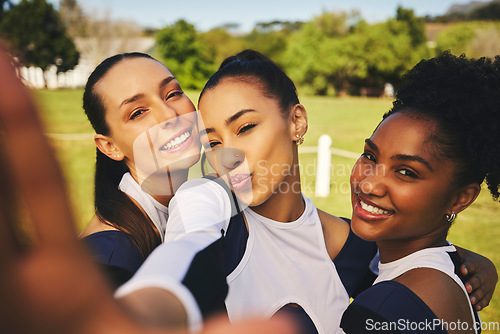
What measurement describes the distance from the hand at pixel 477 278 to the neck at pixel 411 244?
0.15m

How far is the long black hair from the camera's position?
6.03 feet

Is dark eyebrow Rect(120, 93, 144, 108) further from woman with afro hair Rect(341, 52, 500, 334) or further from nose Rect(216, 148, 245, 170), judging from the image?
woman with afro hair Rect(341, 52, 500, 334)

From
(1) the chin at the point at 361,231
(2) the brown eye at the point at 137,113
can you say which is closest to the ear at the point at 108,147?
(2) the brown eye at the point at 137,113

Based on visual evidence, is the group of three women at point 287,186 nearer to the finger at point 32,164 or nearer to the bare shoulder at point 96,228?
the bare shoulder at point 96,228

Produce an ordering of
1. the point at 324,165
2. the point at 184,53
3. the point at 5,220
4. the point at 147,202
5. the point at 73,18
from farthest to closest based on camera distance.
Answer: the point at 73,18, the point at 184,53, the point at 324,165, the point at 147,202, the point at 5,220

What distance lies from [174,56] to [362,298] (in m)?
50.2

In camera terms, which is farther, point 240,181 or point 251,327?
point 240,181

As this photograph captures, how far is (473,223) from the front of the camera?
7039mm

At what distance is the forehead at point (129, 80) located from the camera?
6.46ft

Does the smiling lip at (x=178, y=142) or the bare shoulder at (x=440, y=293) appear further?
the smiling lip at (x=178, y=142)

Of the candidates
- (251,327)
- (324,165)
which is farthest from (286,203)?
(324,165)

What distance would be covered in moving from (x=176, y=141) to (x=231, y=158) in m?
0.43

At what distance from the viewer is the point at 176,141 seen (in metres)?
2.09

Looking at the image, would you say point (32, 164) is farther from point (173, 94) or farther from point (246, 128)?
point (173, 94)
